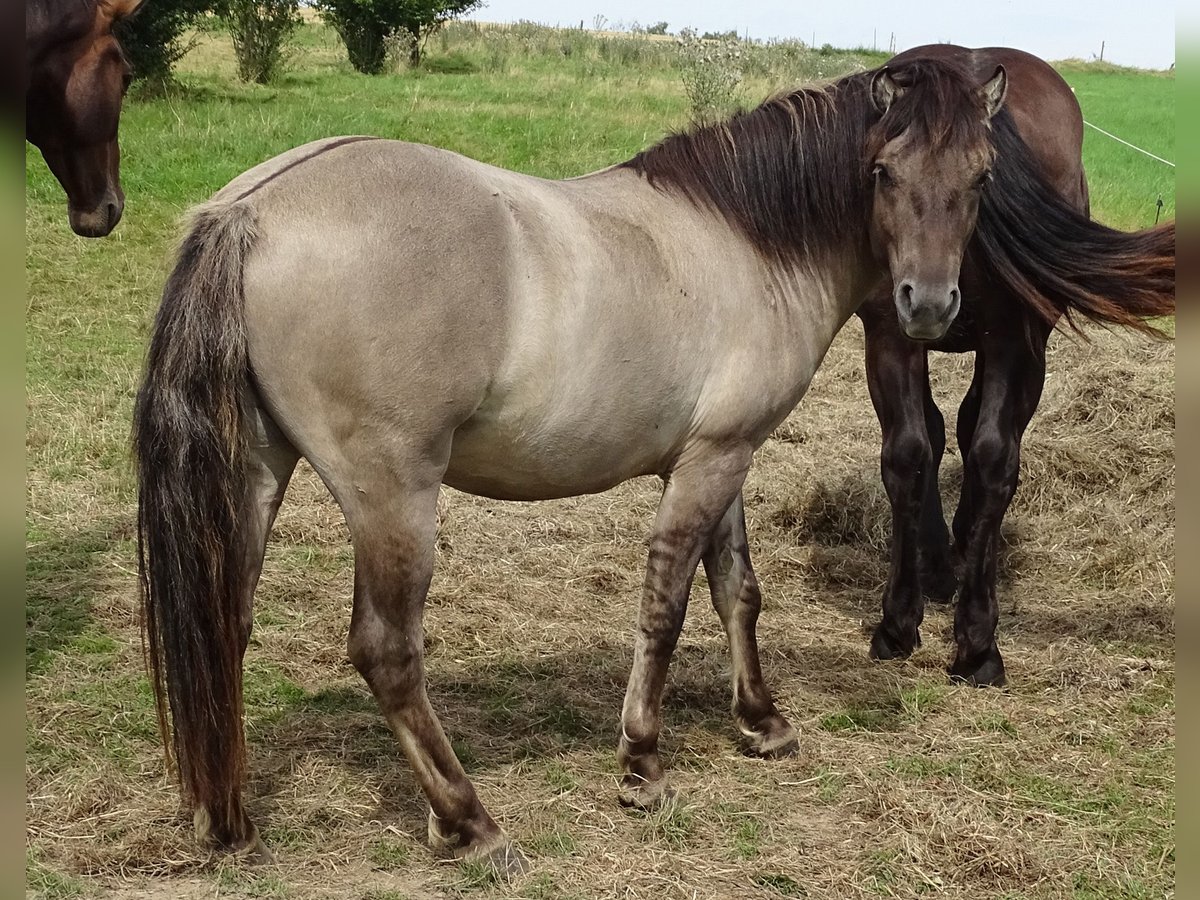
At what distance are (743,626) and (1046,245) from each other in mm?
1846

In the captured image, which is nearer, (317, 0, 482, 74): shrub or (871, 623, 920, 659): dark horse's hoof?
(871, 623, 920, 659): dark horse's hoof

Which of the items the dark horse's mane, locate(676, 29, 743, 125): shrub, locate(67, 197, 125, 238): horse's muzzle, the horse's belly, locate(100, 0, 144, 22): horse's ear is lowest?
the horse's belly

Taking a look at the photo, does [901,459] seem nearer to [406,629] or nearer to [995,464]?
[995,464]

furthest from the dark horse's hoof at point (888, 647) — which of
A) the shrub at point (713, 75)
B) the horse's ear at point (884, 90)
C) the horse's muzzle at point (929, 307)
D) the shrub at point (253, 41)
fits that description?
the shrub at point (253, 41)

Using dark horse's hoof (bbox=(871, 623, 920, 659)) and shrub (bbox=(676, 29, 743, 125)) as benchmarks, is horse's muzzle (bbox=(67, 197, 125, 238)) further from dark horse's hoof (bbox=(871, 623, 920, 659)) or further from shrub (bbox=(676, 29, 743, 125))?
shrub (bbox=(676, 29, 743, 125))

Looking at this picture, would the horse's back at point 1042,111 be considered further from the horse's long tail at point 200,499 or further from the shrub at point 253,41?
the shrub at point 253,41

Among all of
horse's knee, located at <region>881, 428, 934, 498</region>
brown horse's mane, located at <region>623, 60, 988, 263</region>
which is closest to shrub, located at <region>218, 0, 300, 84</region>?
horse's knee, located at <region>881, 428, 934, 498</region>

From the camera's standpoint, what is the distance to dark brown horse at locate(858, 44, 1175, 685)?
166 inches

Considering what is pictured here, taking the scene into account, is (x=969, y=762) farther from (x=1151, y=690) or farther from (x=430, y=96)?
(x=430, y=96)

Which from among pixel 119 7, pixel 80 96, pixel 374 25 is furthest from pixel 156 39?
pixel 80 96

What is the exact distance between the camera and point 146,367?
2963mm

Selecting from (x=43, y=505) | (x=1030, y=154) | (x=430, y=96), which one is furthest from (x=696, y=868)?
(x=430, y=96)

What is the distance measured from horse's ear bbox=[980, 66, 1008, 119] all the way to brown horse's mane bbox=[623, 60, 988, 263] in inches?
3.5

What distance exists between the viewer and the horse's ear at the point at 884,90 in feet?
11.7
